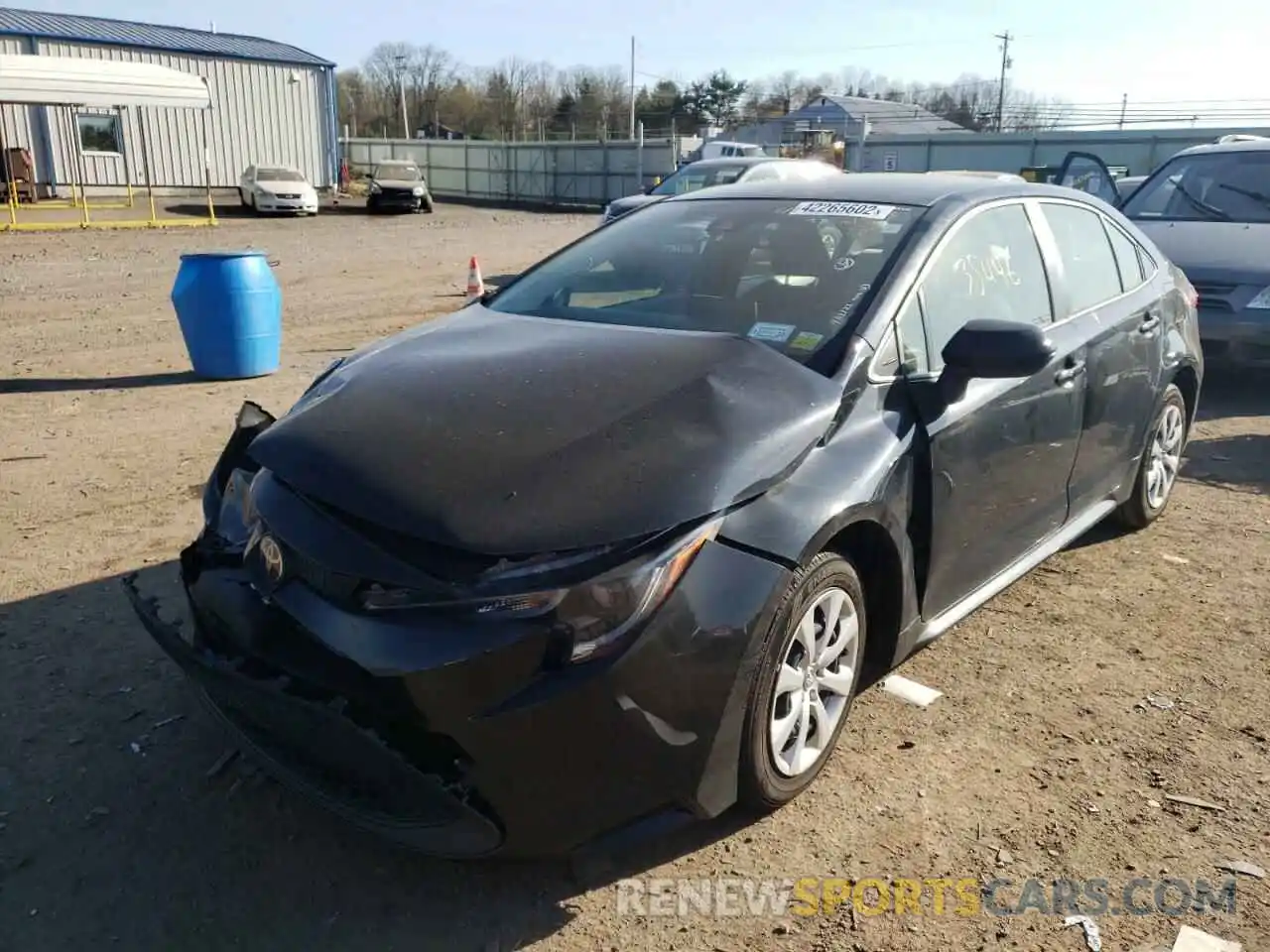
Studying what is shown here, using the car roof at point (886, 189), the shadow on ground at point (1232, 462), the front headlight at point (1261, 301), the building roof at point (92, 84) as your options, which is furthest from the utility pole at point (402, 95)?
the car roof at point (886, 189)

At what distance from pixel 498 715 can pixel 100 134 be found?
3613 cm

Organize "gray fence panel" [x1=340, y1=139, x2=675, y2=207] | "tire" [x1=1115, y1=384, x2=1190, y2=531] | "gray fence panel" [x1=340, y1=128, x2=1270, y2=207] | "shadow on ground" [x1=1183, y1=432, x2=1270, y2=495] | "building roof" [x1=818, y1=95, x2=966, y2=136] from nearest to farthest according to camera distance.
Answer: "tire" [x1=1115, y1=384, x2=1190, y2=531] < "shadow on ground" [x1=1183, y1=432, x2=1270, y2=495] < "gray fence panel" [x1=340, y1=128, x2=1270, y2=207] < "gray fence panel" [x1=340, y1=139, x2=675, y2=207] < "building roof" [x1=818, y1=95, x2=966, y2=136]

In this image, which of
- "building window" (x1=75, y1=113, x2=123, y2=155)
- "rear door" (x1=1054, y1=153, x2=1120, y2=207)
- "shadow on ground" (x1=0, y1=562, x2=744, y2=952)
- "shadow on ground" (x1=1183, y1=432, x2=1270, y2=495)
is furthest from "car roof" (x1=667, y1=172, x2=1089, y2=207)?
"building window" (x1=75, y1=113, x2=123, y2=155)

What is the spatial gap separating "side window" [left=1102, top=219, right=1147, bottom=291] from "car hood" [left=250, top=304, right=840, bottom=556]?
240 cm

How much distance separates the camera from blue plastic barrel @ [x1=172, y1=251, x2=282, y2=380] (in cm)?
775

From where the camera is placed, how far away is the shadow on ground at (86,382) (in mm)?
7906

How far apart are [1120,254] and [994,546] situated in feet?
6.23

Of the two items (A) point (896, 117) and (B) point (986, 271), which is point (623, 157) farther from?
(B) point (986, 271)

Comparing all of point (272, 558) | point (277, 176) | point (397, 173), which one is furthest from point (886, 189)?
point (397, 173)

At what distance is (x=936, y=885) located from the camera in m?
2.70

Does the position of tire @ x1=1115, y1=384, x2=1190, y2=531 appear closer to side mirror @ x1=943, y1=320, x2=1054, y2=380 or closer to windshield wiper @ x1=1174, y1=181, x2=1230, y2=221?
side mirror @ x1=943, y1=320, x2=1054, y2=380

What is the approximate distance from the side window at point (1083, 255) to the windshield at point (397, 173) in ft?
99.7

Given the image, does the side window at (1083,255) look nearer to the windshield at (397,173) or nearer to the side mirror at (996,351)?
the side mirror at (996,351)

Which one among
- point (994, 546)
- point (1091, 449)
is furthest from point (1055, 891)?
point (1091, 449)
